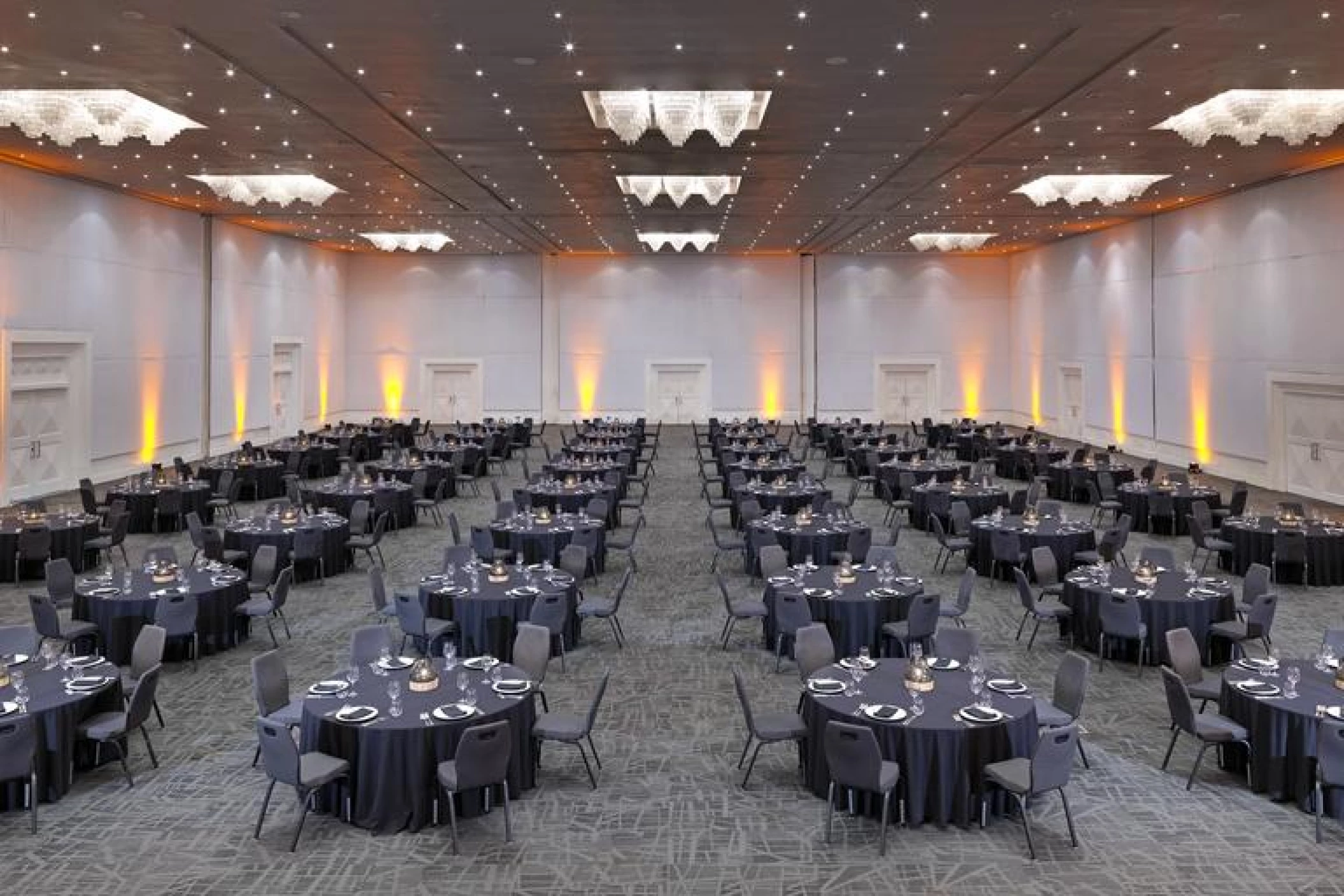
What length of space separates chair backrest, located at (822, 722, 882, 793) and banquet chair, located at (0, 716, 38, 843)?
5353 millimetres

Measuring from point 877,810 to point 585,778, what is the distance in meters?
2.27

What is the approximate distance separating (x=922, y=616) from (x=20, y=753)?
306 inches

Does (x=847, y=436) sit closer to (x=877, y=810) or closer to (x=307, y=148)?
(x=307, y=148)

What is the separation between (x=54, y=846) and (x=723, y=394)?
35.2 metres

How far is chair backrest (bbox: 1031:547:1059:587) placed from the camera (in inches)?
507

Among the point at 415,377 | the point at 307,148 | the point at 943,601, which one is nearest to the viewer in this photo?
the point at 943,601

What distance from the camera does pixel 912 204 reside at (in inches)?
1064

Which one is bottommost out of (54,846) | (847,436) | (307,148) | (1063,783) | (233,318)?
(54,846)

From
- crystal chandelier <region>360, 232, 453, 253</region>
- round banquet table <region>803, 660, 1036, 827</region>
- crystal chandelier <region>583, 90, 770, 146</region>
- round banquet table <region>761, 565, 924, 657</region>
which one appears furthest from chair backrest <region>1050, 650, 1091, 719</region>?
crystal chandelier <region>360, 232, 453, 253</region>

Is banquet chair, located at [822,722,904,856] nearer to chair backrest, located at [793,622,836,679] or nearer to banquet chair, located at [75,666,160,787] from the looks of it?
chair backrest, located at [793,622,836,679]

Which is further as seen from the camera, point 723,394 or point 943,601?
point 723,394

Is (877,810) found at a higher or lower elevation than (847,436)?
lower

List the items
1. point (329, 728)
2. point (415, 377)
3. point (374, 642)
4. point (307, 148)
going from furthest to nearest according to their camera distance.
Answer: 1. point (415, 377)
2. point (307, 148)
3. point (374, 642)
4. point (329, 728)

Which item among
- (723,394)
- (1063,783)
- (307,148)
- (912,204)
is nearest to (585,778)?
(1063,783)
